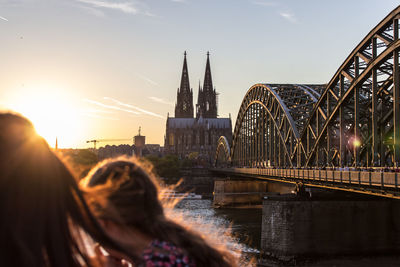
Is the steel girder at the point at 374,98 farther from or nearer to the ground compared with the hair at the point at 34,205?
farther from the ground

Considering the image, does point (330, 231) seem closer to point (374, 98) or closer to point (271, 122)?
point (374, 98)

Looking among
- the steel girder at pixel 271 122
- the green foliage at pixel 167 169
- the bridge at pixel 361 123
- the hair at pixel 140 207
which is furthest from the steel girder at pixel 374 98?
the green foliage at pixel 167 169

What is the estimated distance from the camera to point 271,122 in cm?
9138

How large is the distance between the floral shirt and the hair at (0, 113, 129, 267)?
38 cm

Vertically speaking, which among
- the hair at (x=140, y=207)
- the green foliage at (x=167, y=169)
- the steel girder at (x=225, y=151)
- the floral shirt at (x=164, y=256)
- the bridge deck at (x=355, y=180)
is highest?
the steel girder at (x=225, y=151)

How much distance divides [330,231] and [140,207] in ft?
114

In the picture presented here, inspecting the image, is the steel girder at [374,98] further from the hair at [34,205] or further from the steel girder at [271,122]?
the hair at [34,205]

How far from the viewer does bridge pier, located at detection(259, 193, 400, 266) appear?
3547 cm

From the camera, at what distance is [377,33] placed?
40.7 metres

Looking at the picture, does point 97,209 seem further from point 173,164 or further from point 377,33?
point 173,164

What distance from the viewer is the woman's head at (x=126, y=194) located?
275 cm

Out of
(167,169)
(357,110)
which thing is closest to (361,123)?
Answer: (357,110)

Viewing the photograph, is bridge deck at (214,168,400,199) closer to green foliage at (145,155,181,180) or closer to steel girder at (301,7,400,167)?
steel girder at (301,7,400,167)

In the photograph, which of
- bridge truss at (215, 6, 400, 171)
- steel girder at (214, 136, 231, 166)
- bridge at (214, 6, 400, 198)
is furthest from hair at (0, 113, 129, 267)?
steel girder at (214, 136, 231, 166)
